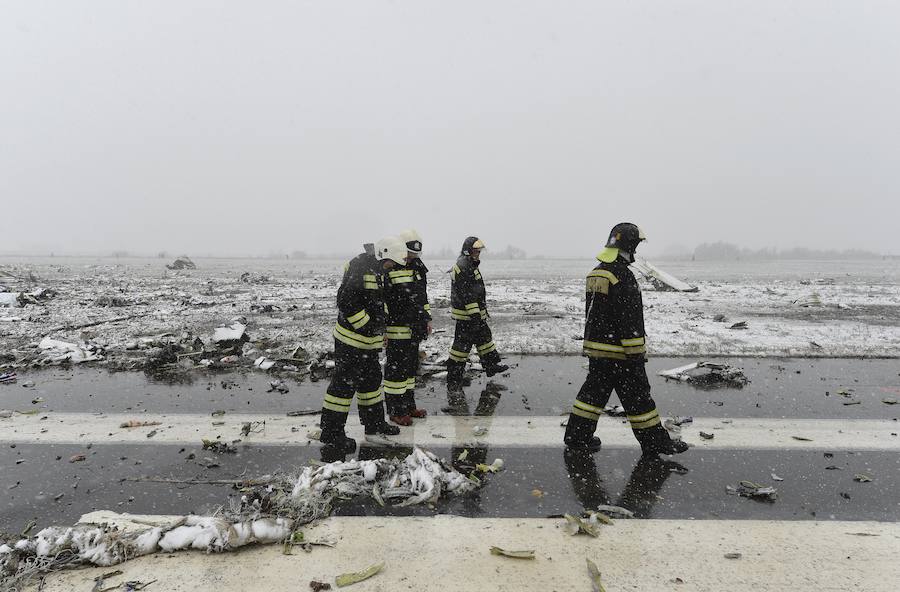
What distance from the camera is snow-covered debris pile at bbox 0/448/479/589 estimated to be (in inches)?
104

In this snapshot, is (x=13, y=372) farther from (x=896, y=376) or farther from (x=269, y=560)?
(x=896, y=376)

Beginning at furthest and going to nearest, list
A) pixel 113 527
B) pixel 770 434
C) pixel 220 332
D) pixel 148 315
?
pixel 148 315, pixel 220 332, pixel 770 434, pixel 113 527

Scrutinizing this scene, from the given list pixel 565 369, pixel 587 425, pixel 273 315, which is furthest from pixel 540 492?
pixel 273 315

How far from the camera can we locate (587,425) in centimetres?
410

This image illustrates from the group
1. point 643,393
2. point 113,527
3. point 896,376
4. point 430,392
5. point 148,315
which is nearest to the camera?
point 113,527

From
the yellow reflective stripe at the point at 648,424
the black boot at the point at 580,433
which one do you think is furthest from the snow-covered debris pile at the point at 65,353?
the yellow reflective stripe at the point at 648,424

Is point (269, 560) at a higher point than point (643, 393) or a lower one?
lower

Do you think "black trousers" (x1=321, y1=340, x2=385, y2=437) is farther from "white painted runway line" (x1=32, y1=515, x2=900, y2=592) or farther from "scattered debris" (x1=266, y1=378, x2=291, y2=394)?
"scattered debris" (x1=266, y1=378, x2=291, y2=394)

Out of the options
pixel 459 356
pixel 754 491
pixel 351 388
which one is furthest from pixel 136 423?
pixel 754 491

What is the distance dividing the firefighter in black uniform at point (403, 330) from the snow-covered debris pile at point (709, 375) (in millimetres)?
3839

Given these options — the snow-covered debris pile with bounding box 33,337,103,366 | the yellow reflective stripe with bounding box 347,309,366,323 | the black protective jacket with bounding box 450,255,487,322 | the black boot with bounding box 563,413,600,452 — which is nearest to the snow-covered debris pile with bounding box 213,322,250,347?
the snow-covered debris pile with bounding box 33,337,103,366

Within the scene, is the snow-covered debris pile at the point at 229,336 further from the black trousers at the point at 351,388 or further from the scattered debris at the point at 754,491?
the scattered debris at the point at 754,491

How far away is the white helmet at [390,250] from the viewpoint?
455 cm

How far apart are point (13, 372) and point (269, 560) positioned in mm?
6877
